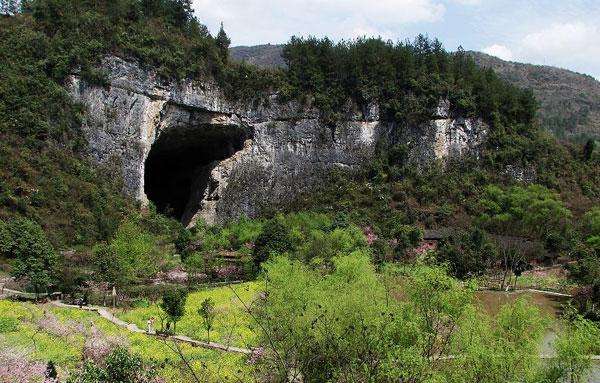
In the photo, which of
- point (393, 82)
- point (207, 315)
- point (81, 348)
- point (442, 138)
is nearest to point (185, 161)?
point (393, 82)

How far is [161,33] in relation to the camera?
63.2 m

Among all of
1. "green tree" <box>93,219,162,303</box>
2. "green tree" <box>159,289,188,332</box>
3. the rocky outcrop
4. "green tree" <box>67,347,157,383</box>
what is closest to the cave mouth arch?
the rocky outcrop

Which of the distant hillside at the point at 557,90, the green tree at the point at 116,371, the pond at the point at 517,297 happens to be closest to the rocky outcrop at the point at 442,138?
the pond at the point at 517,297

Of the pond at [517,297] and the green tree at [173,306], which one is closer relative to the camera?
the green tree at [173,306]

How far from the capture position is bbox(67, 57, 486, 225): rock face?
58312 mm

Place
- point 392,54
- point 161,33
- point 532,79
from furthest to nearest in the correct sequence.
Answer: point 532,79 < point 392,54 < point 161,33

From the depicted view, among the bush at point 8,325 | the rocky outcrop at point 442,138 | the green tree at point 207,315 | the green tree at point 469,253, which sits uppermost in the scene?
the rocky outcrop at point 442,138

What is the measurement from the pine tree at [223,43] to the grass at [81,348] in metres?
44.1

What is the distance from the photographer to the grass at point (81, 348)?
17.2m

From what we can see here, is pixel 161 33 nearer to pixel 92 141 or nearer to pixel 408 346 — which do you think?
pixel 92 141

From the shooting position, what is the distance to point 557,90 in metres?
170

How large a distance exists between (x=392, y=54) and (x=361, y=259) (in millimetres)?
46325

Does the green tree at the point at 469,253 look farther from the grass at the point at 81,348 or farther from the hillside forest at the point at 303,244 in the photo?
the grass at the point at 81,348

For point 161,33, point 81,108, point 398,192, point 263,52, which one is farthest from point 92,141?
point 263,52
